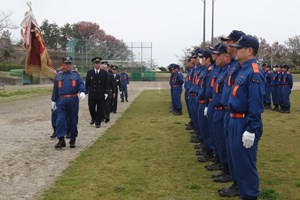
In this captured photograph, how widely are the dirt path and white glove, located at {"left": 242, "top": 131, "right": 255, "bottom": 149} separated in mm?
3067

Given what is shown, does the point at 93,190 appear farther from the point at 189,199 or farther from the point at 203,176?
the point at 203,176

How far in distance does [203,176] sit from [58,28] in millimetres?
74503

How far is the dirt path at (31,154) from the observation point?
6668 millimetres

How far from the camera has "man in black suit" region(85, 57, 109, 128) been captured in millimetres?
13188

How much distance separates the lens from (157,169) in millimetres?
7652

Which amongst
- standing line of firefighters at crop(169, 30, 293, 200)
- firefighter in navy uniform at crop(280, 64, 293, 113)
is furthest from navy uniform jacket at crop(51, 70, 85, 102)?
firefighter in navy uniform at crop(280, 64, 293, 113)

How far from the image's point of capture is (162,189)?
6371 mm

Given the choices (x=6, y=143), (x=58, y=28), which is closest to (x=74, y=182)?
(x=6, y=143)

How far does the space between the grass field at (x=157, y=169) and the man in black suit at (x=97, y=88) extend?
1214mm

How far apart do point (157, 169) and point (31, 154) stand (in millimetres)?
3152

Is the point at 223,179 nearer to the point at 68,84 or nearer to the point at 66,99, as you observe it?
the point at 66,99

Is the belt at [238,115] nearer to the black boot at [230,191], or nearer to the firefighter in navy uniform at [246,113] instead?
the firefighter in navy uniform at [246,113]

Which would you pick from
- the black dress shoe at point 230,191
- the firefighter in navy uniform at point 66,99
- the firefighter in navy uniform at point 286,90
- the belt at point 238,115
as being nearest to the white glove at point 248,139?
the belt at point 238,115

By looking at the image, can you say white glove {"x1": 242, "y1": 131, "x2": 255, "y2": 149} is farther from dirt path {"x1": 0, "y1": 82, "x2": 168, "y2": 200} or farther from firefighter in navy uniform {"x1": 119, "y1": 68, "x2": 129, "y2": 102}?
firefighter in navy uniform {"x1": 119, "y1": 68, "x2": 129, "y2": 102}
